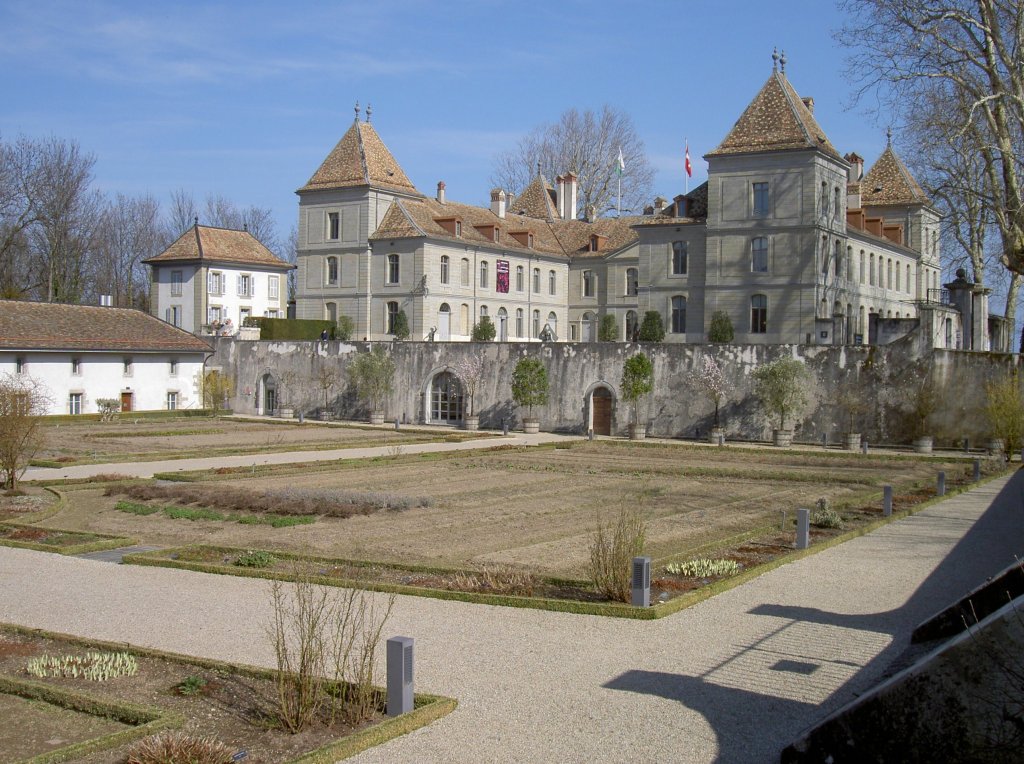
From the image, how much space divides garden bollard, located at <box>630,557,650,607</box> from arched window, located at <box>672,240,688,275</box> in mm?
43097

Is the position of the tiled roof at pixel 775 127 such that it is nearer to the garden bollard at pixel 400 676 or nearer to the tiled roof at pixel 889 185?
the tiled roof at pixel 889 185

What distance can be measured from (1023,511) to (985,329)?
22355 millimetres

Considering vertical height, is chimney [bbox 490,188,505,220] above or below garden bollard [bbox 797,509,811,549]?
above

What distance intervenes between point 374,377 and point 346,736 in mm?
36343

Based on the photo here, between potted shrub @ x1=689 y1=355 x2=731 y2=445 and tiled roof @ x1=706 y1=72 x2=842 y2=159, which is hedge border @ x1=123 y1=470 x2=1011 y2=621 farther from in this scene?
tiled roof @ x1=706 y1=72 x2=842 y2=159

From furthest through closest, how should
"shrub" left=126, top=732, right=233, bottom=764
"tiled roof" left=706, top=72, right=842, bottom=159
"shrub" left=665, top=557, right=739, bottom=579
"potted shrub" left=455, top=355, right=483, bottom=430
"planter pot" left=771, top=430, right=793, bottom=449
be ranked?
1. "tiled roof" left=706, top=72, right=842, bottom=159
2. "potted shrub" left=455, top=355, right=483, bottom=430
3. "planter pot" left=771, top=430, right=793, bottom=449
4. "shrub" left=665, top=557, right=739, bottom=579
5. "shrub" left=126, top=732, right=233, bottom=764

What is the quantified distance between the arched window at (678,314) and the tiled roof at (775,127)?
7549 mm

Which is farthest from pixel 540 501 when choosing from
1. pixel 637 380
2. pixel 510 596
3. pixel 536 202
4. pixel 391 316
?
pixel 536 202

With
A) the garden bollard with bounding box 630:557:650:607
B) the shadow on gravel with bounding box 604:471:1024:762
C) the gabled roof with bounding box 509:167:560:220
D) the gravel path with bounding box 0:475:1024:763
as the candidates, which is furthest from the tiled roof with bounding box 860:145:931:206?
the garden bollard with bounding box 630:557:650:607

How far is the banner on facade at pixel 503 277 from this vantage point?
193ft

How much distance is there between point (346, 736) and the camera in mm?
6883

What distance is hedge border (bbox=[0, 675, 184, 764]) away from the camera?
653 cm

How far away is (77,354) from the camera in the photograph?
42031mm

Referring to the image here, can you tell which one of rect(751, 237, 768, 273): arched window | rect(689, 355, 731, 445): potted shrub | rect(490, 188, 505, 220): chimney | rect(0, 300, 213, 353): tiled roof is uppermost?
rect(490, 188, 505, 220): chimney
